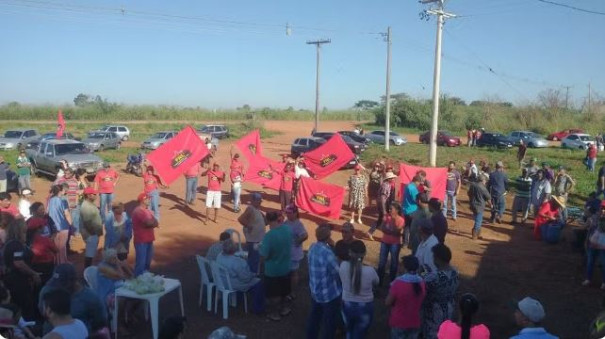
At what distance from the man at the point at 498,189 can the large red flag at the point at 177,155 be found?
25.4 ft

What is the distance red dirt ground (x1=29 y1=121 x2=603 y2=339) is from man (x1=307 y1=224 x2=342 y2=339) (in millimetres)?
1045

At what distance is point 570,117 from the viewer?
5956 centimetres

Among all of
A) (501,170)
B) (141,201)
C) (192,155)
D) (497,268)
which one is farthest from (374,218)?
(141,201)

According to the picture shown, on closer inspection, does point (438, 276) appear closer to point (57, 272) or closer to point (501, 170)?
point (57, 272)

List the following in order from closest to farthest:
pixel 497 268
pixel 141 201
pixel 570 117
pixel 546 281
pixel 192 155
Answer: pixel 141 201, pixel 546 281, pixel 497 268, pixel 192 155, pixel 570 117

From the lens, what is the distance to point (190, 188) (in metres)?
15.6

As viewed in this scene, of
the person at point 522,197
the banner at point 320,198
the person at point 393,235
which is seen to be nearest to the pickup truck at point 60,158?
the banner at point 320,198

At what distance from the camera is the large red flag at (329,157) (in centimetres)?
1461

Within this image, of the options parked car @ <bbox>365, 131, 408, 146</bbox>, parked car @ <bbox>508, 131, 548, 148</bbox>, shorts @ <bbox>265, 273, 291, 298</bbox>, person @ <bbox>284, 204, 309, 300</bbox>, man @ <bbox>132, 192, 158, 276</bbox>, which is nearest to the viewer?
shorts @ <bbox>265, 273, 291, 298</bbox>

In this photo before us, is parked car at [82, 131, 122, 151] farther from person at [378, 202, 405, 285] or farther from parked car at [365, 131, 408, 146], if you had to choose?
person at [378, 202, 405, 285]

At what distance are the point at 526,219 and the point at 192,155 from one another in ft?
32.2

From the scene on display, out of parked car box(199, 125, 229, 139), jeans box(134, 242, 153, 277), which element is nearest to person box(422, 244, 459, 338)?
jeans box(134, 242, 153, 277)

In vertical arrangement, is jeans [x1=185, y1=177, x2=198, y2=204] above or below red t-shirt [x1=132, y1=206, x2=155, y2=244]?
below

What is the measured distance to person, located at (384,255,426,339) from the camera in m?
5.37
